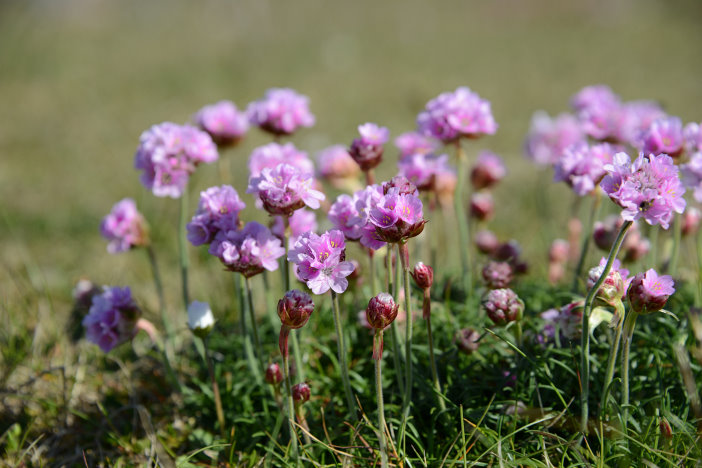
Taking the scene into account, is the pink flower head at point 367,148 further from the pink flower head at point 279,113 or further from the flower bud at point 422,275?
the pink flower head at point 279,113

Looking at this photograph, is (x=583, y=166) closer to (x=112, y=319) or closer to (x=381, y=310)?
(x=381, y=310)

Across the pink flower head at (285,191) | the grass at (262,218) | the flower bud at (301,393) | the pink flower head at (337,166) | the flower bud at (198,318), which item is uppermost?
the pink flower head at (285,191)

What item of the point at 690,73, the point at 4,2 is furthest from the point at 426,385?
the point at 4,2

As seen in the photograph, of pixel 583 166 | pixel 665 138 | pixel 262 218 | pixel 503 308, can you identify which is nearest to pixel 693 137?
pixel 665 138

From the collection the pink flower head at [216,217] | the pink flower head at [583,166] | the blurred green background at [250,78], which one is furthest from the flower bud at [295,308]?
the blurred green background at [250,78]

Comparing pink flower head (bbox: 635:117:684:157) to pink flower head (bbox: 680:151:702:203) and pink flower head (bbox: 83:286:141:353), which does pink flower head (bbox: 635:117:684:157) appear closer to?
pink flower head (bbox: 680:151:702:203)

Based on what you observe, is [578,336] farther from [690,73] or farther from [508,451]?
[690,73]
